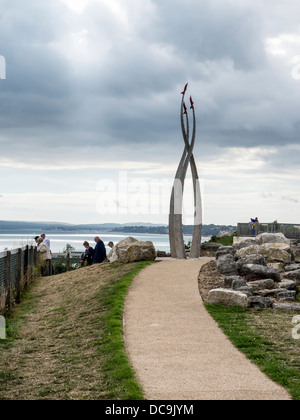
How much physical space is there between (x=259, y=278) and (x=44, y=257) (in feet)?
32.8

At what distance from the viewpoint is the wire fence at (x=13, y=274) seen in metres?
13.4

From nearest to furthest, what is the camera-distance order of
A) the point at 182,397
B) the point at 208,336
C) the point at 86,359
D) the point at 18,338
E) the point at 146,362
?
1. the point at 182,397
2. the point at 146,362
3. the point at 86,359
4. the point at 208,336
5. the point at 18,338

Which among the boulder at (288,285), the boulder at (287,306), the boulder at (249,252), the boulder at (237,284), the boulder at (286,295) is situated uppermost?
the boulder at (249,252)

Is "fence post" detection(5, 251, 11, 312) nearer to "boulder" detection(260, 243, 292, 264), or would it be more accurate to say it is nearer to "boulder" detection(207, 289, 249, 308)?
"boulder" detection(207, 289, 249, 308)

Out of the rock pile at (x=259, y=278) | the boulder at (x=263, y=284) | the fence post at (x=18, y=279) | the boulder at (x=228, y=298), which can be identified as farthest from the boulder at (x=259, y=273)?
the fence post at (x=18, y=279)

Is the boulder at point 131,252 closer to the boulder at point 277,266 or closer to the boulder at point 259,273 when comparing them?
the boulder at point 277,266

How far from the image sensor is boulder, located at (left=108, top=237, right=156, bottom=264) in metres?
19.8

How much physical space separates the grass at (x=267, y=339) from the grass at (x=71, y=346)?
1890mm

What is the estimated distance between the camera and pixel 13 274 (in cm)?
1570

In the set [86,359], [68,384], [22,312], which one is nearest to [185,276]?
[22,312]

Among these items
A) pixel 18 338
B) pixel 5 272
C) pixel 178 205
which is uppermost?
pixel 178 205

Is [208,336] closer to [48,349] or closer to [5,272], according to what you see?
[48,349]

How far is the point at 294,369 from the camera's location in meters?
7.57

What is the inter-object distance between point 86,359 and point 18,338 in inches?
108
